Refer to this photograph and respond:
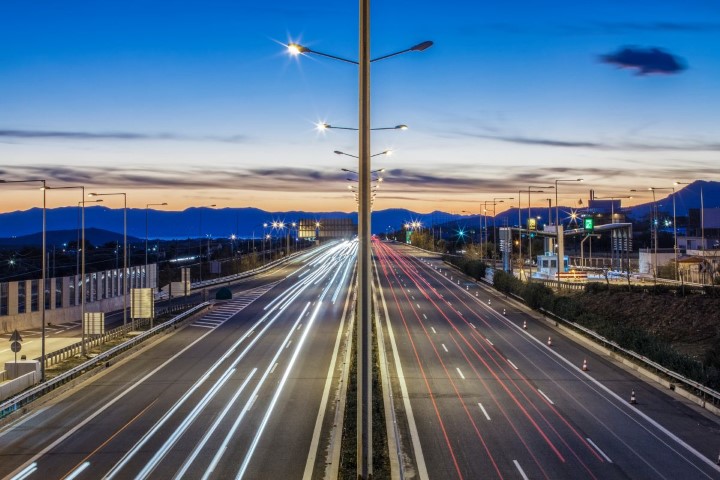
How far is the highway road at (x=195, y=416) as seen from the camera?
1758 centimetres

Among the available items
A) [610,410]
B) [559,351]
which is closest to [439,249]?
[559,351]

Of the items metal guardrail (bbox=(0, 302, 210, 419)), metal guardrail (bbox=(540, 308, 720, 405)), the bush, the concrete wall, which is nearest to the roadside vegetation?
metal guardrail (bbox=(540, 308, 720, 405))

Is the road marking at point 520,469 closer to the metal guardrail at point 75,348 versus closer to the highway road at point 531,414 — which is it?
the highway road at point 531,414

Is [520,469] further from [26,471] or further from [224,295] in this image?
[224,295]

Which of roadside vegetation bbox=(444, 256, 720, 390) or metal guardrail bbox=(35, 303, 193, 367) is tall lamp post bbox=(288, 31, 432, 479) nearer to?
roadside vegetation bbox=(444, 256, 720, 390)

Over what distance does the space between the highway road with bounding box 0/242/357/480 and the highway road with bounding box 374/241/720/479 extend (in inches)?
124

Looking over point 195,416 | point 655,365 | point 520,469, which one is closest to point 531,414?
point 520,469

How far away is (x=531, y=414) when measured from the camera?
22.6m

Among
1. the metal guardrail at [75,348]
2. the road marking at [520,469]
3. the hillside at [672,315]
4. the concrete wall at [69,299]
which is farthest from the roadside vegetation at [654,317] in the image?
the concrete wall at [69,299]

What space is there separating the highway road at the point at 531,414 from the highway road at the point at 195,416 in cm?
315

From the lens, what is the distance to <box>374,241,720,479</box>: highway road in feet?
57.2

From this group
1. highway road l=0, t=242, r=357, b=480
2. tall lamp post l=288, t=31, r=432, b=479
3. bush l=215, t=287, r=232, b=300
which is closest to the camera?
tall lamp post l=288, t=31, r=432, b=479

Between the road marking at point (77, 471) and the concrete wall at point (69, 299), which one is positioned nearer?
the road marking at point (77, 471)

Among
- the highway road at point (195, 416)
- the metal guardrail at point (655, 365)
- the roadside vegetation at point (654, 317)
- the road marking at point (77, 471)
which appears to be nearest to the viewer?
the road marking at point (77, 471)
